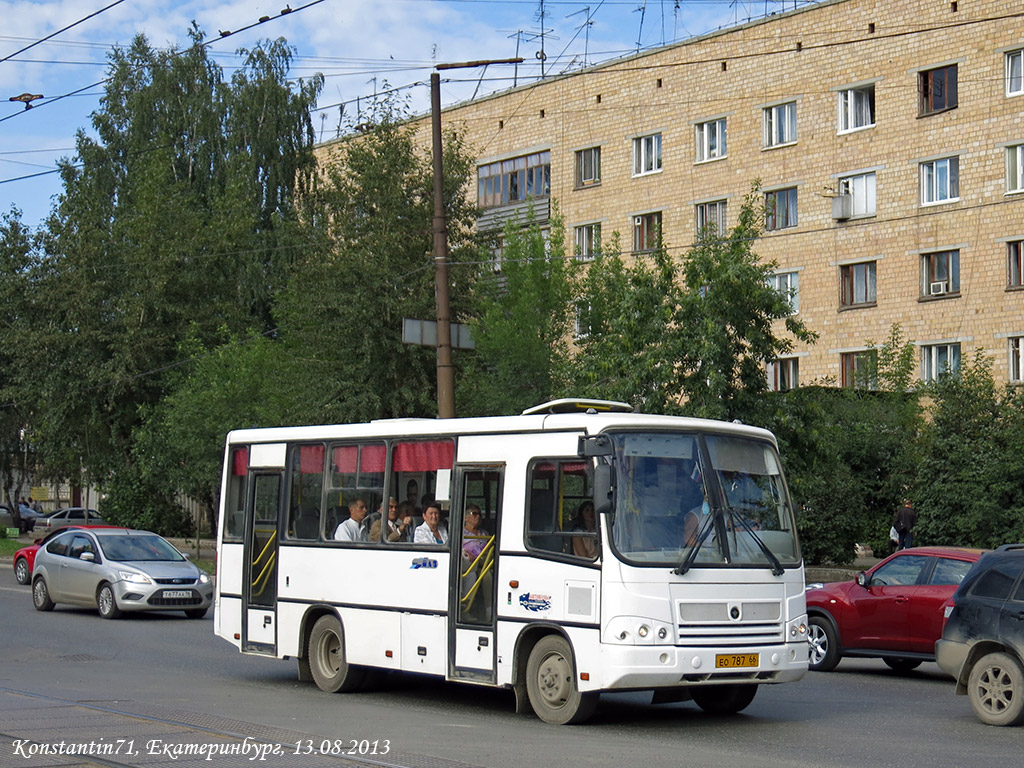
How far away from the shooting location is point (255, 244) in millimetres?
50906

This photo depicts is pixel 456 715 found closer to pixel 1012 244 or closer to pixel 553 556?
pixel 553 556

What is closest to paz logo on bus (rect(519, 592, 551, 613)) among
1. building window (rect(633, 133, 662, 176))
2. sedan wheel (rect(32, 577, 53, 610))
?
sedan wheel (rect(32, 577, 53, 610))

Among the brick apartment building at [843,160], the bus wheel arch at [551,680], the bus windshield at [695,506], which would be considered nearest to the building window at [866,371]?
the brick apartment building at [843,160]

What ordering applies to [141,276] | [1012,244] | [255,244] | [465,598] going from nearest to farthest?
[465,598]
[1012,244]
[141,276]
[255,244]

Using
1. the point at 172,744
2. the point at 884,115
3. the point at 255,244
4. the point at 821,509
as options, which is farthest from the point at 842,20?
the point at 172,744

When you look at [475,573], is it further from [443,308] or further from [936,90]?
[936,90]

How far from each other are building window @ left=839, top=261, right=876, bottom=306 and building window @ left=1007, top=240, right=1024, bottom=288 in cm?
451

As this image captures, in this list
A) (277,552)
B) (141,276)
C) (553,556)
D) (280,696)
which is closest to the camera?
(553,556)

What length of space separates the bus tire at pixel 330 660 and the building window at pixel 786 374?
109ft

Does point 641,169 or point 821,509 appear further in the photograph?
point 641,169

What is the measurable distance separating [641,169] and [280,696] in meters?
38.7

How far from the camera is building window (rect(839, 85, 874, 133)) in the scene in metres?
43.7

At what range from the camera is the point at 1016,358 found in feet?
132

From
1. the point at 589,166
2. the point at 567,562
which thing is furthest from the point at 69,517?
the point at 567,562
